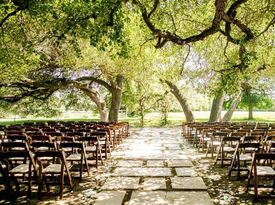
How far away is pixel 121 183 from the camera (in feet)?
24.1

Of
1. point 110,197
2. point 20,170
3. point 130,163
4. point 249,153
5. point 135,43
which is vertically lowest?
point 110,197

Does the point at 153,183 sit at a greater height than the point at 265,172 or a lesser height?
lesser

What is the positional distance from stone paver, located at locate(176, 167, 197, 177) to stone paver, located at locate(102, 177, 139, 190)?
3.55 ft

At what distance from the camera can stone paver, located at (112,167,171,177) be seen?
26.8ft

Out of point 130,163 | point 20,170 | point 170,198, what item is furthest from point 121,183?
point 130,163

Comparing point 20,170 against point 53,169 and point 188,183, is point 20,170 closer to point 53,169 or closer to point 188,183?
point 53,169

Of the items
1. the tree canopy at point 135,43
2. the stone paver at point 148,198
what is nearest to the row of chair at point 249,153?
the stone paver at point 148,198

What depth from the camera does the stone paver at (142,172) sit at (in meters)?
8.18

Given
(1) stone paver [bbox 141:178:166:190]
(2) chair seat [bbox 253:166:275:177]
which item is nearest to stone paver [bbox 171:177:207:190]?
(1) stone paver [bbox 141:178:166:190]

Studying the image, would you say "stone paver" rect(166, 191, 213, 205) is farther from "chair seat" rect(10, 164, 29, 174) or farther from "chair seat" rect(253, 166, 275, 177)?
"chair seat" rect(10, 164, 29, 174)

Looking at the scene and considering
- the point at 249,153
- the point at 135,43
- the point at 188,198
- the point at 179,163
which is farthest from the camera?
the point at 135,43

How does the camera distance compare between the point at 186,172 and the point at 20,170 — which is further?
the point at 186,172

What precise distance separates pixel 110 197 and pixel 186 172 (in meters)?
2.66

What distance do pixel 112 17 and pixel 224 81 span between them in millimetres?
6722
